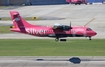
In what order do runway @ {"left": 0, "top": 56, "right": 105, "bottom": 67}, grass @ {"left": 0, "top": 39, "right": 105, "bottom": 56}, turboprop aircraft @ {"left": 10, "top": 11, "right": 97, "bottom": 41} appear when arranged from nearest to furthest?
runway @ {"left": 0, "top": 56, "right": 105, "bottom": 67}
grass @ {"left": 0, "top": 39, "right": 105, "bottom": 56}
turboprop aircraft @ {"left": 10, "top": 11, "right": 97, "bottom": 41}

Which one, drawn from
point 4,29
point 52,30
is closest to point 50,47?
point 52,30

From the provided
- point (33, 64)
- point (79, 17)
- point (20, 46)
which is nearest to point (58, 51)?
point (20, 46)

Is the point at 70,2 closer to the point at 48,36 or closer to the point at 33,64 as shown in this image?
the point at 48,36

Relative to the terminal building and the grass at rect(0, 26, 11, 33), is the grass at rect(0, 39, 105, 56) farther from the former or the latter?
the terminal building

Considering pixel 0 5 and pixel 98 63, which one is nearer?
pixel 98 63

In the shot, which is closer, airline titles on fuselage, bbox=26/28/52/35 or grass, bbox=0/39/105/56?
grass, bbox=0/39/105/56

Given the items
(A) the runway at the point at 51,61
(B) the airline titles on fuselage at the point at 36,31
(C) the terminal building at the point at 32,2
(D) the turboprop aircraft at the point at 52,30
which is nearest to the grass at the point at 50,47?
(D) the turboprop aircraft at the point at 52,30

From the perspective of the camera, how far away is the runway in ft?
128

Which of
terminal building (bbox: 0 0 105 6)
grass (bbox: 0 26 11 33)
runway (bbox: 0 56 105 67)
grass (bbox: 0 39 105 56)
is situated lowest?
terminal building (bbox: 0 0 105 6)

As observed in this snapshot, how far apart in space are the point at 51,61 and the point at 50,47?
37.2 feet

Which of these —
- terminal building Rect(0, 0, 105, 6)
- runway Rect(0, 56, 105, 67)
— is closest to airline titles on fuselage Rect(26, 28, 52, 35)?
runway Rect(0, 56, 105, 67)

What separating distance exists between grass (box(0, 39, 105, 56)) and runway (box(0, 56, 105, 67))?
3350mm

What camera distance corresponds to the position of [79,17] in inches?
3706

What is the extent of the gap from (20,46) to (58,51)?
6.18 m
